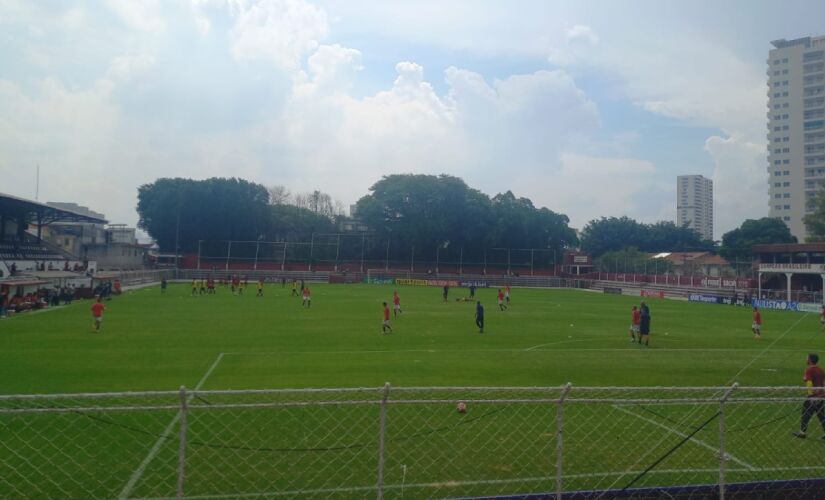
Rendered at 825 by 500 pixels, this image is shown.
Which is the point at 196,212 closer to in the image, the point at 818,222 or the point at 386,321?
the point at 386,321

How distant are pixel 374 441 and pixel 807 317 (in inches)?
1724

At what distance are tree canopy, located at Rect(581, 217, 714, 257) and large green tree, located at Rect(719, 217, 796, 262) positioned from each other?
936 inches

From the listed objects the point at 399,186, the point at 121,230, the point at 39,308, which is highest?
the point at 399,186

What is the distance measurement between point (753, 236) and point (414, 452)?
111194 millimetres

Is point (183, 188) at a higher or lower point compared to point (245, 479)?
higher

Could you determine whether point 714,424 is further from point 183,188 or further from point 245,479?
point 183,188

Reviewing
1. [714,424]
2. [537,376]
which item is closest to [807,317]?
[537,376]

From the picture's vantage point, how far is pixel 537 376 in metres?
17.3

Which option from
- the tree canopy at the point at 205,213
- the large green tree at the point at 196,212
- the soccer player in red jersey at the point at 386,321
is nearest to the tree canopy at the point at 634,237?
the tree canopy at the point at 205,213

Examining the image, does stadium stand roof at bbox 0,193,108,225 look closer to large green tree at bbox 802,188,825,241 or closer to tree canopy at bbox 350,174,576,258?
tree canopy at bbox 350,174,576,258

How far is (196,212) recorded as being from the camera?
9650cm

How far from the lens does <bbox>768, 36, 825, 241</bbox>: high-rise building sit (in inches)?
4673

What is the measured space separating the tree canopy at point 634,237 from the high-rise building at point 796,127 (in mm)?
17946

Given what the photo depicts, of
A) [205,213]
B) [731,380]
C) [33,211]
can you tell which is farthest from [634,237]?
[731,380]
